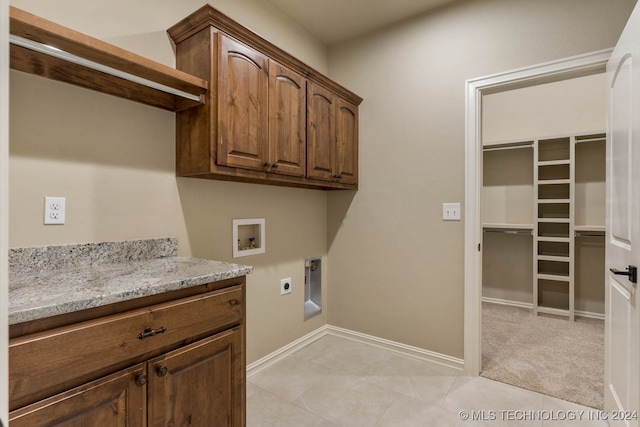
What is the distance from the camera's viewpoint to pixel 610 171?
5.24 feet

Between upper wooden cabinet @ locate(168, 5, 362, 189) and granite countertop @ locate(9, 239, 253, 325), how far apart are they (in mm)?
499

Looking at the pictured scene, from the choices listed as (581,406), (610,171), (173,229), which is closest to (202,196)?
(173,229)

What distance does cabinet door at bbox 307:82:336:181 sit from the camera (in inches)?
87.7

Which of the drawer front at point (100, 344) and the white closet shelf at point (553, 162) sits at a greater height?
the white closet shelf at point (553, 162)

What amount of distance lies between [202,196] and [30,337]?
1200 millimetres

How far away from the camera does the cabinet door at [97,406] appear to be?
809 millimetres

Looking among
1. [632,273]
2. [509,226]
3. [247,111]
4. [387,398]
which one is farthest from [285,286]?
[509,226]

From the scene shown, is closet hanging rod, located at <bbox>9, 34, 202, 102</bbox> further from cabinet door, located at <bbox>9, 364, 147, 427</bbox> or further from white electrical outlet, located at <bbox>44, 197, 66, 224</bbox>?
cabinet door, located at <bbox>9, 364, 147, 427</bbox>

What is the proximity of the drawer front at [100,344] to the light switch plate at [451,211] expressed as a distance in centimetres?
176

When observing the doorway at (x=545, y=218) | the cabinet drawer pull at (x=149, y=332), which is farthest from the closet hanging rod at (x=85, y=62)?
the doorway at (x=545, y=218)

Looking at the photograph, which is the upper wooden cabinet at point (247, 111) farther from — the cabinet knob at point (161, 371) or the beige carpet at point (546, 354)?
the beige carpet at point (546, 354)

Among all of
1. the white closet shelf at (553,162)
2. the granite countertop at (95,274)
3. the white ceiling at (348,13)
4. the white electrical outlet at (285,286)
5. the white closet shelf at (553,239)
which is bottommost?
the white electrical outlet at (285,286)

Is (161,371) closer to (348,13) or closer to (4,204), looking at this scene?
(4,204)

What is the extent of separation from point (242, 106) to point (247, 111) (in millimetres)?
40
